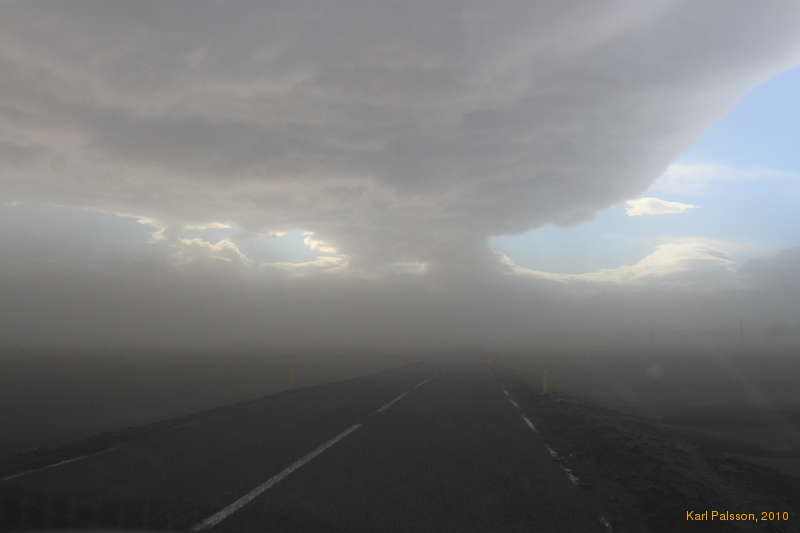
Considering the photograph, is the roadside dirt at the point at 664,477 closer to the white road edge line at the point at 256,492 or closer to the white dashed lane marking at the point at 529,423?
the white dashed lane marking at the point at 529,423

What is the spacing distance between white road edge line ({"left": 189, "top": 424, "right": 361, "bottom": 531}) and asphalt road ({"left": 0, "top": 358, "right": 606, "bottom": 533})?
0.02m

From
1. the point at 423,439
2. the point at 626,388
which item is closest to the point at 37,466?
the point at 423,439

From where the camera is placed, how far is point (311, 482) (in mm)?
7520

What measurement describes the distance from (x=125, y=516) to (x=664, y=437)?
44.9 ft

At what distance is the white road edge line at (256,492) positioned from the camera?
5.50 meters

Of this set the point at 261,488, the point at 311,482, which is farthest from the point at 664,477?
the point at 261,488

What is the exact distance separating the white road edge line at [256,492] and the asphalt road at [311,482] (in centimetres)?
2

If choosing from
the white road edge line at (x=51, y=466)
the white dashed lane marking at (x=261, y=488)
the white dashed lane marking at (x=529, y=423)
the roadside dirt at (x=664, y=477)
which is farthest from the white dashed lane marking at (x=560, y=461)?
the white road edge line at (x=51, y=466)

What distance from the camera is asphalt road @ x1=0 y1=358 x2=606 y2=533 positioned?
581cm

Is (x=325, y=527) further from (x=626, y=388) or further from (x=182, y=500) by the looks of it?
(x=626, y=388)

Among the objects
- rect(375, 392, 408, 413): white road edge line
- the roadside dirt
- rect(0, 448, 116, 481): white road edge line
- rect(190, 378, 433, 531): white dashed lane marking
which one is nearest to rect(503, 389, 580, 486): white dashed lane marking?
the roadside dirt

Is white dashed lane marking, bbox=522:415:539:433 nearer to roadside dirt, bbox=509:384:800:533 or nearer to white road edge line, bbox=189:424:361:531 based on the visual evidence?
roadside dirt, bbox=509:384:800:533

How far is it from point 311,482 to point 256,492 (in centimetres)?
95

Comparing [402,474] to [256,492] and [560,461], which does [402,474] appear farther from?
[560,461]
